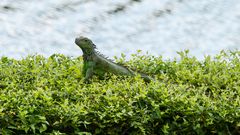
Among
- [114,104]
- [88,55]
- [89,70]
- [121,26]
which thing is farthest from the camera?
[121,26]

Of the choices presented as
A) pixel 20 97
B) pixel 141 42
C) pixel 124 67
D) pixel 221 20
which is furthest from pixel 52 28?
pixel 20 97

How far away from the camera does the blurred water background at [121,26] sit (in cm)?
735

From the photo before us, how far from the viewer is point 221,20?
8.59m

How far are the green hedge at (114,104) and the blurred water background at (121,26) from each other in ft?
8.07

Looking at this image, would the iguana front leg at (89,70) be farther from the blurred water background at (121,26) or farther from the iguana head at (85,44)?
the blurred water background at (121,26)

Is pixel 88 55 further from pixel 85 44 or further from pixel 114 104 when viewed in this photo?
pixel 114 104

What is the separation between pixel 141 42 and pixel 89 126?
3.75 m

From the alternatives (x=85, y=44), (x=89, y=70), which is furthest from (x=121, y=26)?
(x=89, y=70)

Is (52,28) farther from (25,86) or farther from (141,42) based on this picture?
(25,86)

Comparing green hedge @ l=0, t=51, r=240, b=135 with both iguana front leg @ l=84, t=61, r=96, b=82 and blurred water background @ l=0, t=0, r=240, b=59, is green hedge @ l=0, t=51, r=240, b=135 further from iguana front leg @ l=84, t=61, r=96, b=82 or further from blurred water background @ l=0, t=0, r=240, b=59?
blurred water background @ l=0, t=0, r=240, b=59

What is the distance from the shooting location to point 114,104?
4.00 metres

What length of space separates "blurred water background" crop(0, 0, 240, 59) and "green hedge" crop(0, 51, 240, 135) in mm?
2460

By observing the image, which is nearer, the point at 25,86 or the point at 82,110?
the point at 82,110

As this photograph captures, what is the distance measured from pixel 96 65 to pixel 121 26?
353 centimetres
